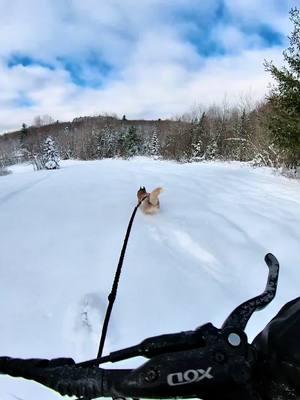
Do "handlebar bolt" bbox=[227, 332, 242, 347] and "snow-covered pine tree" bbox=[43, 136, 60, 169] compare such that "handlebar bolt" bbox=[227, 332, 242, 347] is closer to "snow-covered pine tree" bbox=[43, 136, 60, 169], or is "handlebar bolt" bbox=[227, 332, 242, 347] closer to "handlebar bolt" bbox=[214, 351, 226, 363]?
"handlebar bolt" bbox=[214, 351, 226, 363]

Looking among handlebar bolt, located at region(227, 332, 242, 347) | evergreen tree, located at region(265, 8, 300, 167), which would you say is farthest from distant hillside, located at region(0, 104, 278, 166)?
handlebar bolt, located at region(227, 332, 242, 347)

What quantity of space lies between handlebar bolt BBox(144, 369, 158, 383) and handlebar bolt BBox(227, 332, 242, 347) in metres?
0.15

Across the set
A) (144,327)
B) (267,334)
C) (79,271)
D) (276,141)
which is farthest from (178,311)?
(276,141)

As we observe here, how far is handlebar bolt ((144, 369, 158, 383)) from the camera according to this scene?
2.31 ft

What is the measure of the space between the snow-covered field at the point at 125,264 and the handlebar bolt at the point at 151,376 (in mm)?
2149

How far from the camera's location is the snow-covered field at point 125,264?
11.6 feet

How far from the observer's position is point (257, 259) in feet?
15.9

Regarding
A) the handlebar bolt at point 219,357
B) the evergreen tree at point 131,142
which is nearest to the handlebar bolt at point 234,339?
the handlebar bolt at point 219,357

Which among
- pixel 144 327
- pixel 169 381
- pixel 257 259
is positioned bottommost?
pixel 144 327

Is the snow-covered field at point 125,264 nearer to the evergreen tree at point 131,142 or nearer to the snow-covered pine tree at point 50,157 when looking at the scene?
the snow-covered pine tree at point 50,157

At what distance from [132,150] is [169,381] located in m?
54.4

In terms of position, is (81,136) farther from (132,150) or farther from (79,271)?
(79,271)

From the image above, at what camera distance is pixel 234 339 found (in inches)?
29.1

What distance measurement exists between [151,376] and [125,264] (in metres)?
4.00
